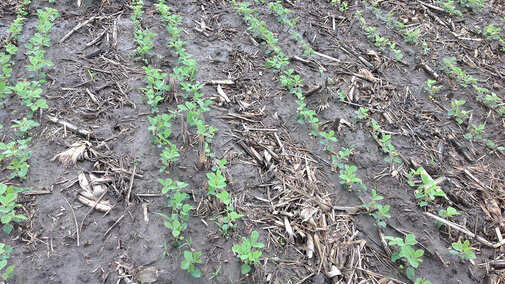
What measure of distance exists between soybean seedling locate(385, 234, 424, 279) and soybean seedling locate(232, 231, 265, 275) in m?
1.05

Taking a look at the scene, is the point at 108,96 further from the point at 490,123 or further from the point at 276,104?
the point at 490,123

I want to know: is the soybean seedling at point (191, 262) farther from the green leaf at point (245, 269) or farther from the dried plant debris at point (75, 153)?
the dried plant debris at point (75, 153)

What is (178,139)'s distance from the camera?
3.28 m

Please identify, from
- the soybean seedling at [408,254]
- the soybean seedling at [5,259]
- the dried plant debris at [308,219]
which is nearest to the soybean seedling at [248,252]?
the dried plant debris at [308,219]

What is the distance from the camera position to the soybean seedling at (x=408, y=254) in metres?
2.55

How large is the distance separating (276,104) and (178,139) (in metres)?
1.18

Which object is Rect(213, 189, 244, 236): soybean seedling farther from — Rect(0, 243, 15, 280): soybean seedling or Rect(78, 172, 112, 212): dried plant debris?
Rect(0, 243, 15, 280): soybean seedling

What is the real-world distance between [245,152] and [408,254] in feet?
5.29

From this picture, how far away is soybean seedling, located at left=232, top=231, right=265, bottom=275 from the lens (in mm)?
2367

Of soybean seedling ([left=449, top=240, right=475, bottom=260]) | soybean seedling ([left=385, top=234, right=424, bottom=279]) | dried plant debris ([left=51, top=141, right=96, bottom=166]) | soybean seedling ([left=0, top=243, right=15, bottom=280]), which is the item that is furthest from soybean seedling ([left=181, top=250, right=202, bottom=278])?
soybean seedling ([left=449, top=240, right=475, bottom=260])

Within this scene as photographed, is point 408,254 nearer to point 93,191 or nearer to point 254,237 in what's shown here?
point 254,237

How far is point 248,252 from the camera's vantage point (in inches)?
94.9

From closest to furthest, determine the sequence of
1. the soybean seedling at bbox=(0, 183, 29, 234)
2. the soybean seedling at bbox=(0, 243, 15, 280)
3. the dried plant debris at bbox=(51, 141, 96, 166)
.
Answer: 1. the soybean seedling at bbox=(0, 243, 15, 280)
2. the soybean seedling at bbox=(0, 183, 29, 234)
3. the dried plant debris at bbox=(51, 141, 96, 166)

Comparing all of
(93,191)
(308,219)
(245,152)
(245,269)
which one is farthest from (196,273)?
(245,152)
